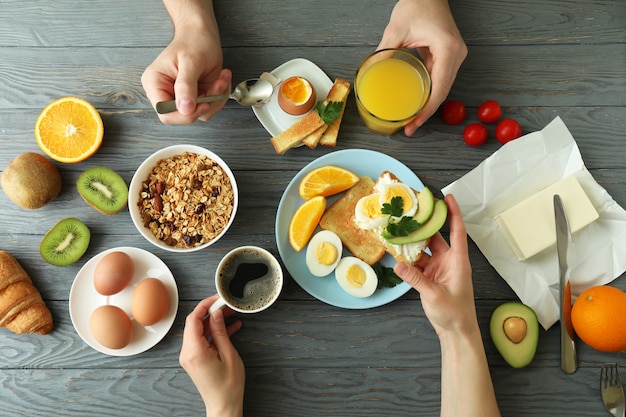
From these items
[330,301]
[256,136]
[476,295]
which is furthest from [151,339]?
[476,295]

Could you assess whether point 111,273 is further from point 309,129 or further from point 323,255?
point 309,129

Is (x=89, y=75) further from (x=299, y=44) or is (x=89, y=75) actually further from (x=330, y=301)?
(x=330, y=301)

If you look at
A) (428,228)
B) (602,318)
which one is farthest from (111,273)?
(602,318)

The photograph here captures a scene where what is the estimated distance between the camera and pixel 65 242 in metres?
1.50

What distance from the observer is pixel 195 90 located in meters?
1.32

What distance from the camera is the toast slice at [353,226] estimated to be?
1471mm

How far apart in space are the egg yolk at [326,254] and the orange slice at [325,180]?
0.18m

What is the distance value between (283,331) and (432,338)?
0.49m

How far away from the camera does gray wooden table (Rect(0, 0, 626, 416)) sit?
148 centimetres

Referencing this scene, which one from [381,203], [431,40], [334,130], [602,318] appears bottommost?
[602,318]

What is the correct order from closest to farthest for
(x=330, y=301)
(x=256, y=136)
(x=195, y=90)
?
(x=195, y=90) < (x=330, y=301) < (x=256, y=136)

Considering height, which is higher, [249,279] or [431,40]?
[431,40]

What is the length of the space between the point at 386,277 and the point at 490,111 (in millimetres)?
657


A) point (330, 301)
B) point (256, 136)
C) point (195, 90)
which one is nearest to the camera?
point (195, 90)
